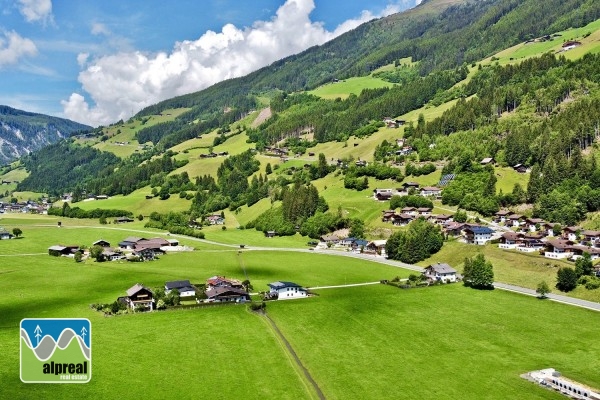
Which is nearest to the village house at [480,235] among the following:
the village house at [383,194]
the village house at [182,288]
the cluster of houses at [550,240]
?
the cluster of houses at [550,240]

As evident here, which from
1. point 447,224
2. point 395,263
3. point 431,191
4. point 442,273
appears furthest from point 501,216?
point 442,273

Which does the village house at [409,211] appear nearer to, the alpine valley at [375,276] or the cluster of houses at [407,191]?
the alpine valley at [375,276]

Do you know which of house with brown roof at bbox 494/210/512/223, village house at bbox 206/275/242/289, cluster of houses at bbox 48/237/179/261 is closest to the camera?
village house at bbox 206/275/242/289

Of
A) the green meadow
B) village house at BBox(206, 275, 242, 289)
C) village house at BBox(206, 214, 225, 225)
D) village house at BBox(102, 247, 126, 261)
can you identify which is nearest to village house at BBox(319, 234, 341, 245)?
the green meadow

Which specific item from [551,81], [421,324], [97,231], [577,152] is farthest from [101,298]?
[551,81]

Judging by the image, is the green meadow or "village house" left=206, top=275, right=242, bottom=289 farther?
"village house" left=206, top=275, right=242, bottom=289

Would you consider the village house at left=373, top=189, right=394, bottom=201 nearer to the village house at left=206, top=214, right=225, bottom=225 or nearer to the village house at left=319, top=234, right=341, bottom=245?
the village house at left=319, top=234, right=341, bottom=245

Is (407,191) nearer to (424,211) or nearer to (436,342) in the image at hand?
(424,211)

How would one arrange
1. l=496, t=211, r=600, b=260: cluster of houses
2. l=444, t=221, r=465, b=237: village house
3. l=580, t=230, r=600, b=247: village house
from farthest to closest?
1. l=444, t=221, r=465, b=237: village house
2. l=580, t=230, r=600, b=247: village house
3. l=496, t=211, r=600, b=260: cluster of houses
